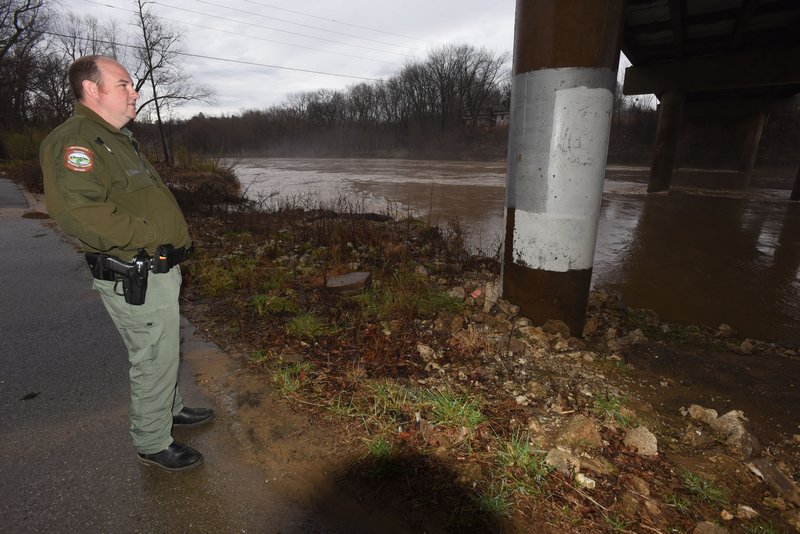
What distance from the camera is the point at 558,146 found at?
3291mm

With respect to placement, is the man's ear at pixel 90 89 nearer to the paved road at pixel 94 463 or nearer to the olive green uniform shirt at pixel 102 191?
the olive green uniform shirt at pixel 102 191

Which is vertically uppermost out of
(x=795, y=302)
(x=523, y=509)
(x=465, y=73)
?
(x=465, y=73)

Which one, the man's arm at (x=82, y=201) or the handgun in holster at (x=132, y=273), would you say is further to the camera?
the handgun in holster at (x=132, y=273)

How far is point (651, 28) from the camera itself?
34.4 ft

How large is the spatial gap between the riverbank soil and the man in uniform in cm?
57

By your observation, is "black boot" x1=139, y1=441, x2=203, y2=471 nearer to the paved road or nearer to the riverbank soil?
the paved road

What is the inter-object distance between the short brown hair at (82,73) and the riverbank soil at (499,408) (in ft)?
6.45

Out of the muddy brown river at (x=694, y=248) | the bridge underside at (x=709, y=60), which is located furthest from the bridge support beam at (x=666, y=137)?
the muddy brown river at (x=694, y=248)

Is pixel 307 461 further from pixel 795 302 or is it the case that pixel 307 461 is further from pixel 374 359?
pixel 795 302

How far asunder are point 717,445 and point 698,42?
529 inches

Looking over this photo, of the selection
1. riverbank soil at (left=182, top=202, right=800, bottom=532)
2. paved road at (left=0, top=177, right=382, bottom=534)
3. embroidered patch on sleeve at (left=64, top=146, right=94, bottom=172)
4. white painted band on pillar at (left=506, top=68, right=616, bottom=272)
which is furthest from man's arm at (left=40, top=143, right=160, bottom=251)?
white painted band on pillar at (left=506, top=68, right=616, bottom=272)

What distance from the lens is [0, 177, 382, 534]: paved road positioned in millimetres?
1926

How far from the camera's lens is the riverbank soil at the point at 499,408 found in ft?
6.52

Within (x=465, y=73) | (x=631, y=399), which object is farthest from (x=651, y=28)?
(x=465, y=73)
